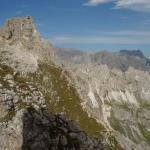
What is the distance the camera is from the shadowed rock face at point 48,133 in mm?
76506

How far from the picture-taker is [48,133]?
78500mm

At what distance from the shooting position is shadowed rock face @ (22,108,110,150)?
3012 inches

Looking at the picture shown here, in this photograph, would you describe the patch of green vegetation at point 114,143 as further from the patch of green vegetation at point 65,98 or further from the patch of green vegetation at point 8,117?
the patch of green vegetation at point 8,117

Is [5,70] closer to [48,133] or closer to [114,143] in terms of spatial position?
[48,133]

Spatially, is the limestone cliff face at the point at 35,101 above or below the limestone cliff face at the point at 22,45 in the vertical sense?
below

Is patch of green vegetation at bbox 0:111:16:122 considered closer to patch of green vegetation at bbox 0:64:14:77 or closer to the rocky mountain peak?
patch of green vegetation at bbox 0:64:14:77

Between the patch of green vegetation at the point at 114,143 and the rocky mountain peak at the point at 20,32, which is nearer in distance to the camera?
the patch of green vegetation at the point at 114,143

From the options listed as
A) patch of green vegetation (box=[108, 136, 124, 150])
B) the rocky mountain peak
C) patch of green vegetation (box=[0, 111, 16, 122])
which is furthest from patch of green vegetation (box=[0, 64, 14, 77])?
patch of green vegetation (box=[108, 136, 124, 150])

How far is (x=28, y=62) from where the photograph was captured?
125 meters

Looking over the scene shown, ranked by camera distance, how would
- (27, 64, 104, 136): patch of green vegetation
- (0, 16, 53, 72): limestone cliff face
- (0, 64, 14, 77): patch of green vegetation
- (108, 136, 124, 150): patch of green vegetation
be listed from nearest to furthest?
1. (0, 64, 14, 77): patch of green vegetation
2. (27, 64, 104, 136): patch of green vegetation
3. (0, 16, 53, 72): limestone cliff face
4. (108, 136, 124, 150): patch of green vegetation

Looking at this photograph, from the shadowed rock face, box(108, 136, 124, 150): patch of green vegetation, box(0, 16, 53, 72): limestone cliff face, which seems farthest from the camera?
box(108, 136, 124, 150): patch of green vegetation

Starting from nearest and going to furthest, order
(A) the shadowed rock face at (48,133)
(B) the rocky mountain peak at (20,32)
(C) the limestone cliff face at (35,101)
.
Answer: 1. (A) the shadowed rock face at (48,133)
2. (C) the limestone cliff face at (35,101)
3. (B) the rocky mountain peak at (20,32)

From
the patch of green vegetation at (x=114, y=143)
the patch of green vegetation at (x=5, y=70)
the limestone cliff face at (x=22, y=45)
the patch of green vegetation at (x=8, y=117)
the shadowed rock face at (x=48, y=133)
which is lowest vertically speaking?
the patch of green vegetation at (x=114, y=143)

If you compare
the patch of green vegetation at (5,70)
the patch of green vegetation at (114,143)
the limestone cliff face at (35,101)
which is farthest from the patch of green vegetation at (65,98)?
the patch of green vegetation at (5,70)
